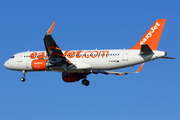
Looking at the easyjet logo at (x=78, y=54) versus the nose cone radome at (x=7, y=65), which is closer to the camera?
the easyjet logo at (x=78, y=54)

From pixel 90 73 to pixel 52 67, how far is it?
5.79 metres

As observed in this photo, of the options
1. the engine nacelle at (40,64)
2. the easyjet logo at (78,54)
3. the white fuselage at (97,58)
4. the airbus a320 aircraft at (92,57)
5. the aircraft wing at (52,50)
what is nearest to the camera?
the aircraft wing at (52,50)

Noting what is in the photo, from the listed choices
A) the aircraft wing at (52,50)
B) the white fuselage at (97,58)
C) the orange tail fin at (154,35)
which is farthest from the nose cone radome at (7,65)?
the orange tail fin at (154,35)

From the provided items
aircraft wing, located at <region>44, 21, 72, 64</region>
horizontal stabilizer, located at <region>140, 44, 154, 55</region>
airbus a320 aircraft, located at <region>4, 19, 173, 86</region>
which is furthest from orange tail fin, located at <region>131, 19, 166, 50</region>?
aircraft wing, located at <region>44, 21, 72, 64</region>

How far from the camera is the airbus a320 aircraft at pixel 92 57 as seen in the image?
4647 centimetres

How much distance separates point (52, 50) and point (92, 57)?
446 cm

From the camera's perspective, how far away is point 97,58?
4841 centimetres

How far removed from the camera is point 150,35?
158 ft

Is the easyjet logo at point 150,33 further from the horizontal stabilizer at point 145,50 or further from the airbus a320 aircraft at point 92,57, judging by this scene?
the horizontal stabilizer at point 145,50

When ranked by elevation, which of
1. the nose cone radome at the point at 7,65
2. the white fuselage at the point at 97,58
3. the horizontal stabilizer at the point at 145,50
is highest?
the nose cone radome at the point at 7,65

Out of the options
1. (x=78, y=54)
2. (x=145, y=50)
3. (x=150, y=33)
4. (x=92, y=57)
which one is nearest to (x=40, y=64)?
(x=78, y=54)

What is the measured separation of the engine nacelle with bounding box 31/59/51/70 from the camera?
48.8m

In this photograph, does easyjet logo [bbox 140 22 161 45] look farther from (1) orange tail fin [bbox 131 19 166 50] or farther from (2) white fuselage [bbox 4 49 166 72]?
(2) white fuselage [bbox 4 49 166 72]

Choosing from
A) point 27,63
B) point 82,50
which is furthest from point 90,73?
point 27,63
